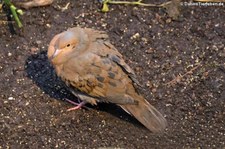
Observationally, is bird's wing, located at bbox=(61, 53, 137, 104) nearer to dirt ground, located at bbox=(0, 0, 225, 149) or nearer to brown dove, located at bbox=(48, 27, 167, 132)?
brown dove, located at bbox=(48, 27, 167, 132)

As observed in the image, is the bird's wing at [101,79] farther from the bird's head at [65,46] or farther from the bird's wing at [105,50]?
the bird's head at [65,46]

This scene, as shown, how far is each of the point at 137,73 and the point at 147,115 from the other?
2.16 feet

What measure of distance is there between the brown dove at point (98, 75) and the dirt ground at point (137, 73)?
0.55 feet

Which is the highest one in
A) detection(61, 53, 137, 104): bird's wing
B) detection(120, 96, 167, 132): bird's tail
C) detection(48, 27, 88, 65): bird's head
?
detection(48, 27, 88, 65): bird's head

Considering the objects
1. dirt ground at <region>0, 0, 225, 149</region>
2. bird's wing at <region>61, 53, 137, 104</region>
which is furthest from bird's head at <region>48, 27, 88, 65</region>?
dirt ground at <region>0, 0, 225, 149</region>

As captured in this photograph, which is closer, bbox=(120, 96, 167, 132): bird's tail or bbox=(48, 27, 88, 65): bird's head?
bbox=(120, 96, 167, 132): bird's tail

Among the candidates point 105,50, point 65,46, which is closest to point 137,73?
point 105,50

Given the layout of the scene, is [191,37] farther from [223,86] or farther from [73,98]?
[73,98]

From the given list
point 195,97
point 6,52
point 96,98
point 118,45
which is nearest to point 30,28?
point 6,52

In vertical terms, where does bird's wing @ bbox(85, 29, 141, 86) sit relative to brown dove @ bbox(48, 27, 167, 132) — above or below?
above

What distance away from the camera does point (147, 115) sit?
16.8 feet

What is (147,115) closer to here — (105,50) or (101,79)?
(101,79)

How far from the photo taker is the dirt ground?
5.13m

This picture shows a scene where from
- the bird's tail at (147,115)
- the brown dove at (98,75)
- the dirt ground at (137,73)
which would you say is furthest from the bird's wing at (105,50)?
the dirt ground at (137,73)
